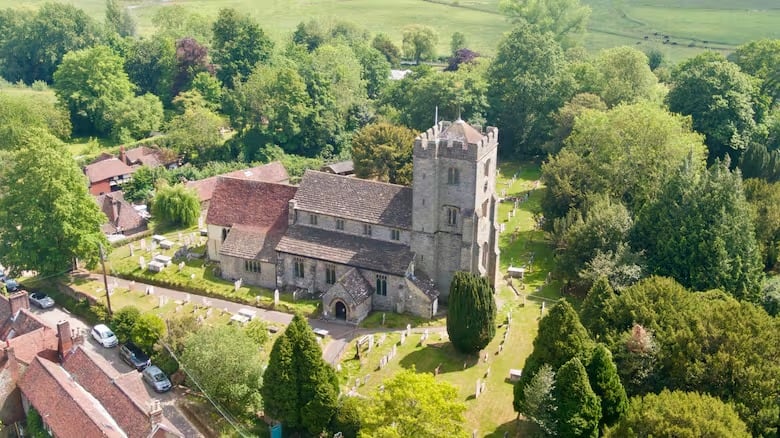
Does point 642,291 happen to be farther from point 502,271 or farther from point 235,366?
point 235,366

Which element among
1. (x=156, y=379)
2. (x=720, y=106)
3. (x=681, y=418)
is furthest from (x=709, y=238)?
(x=156, y=379)

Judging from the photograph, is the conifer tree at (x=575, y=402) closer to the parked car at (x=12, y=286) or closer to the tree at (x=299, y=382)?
the tree at (x=299, y=382)

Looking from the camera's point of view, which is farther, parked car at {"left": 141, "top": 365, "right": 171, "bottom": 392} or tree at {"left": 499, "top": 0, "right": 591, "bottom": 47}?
tree at {"left": 499, "top": 0, "right": 591, "bottom": 47}

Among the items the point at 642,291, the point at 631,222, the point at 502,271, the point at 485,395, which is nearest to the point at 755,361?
the point at 642,291

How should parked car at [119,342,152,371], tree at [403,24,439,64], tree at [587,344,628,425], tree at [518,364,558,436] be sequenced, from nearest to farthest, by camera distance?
tree at [518,364,558,436]
tree at [587,344,628,425]
parked car at [119,342,152,371]
tree at [403,24,439,64]

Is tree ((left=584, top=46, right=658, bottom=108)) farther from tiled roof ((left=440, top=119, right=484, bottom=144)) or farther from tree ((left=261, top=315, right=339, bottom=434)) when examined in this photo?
tree ((left=261, top=315, right=339, bottom=434))

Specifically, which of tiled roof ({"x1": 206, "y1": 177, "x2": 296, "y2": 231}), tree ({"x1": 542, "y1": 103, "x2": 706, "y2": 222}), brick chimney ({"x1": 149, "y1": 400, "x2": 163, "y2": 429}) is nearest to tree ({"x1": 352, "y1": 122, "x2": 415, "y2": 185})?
tree ({"x1": 542, "y1": 103, "x2": 706, "y2": 222})

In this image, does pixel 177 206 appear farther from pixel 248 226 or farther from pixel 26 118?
pixel 26 118

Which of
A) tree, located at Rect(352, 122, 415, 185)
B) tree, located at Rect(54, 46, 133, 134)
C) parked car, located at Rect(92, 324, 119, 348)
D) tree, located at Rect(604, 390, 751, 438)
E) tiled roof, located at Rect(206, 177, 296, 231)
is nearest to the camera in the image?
tree, located at Rect(604, 390, 751, 438)
